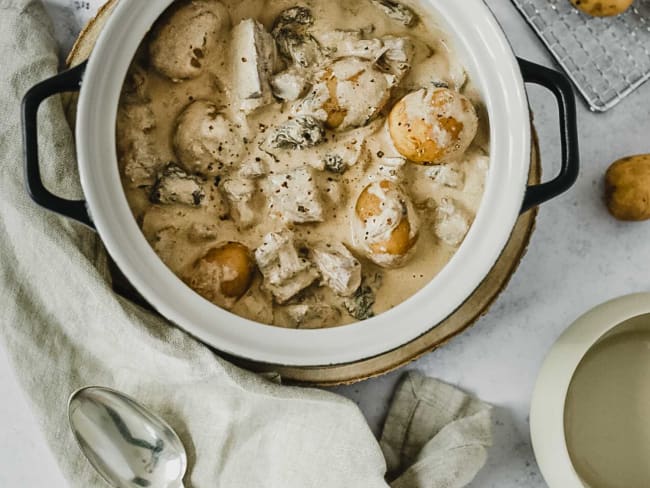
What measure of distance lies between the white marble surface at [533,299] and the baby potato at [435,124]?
0.87ft

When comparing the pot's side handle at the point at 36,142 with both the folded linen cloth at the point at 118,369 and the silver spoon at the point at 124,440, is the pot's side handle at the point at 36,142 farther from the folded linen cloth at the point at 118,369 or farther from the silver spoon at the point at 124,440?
the silver spoon at the point at 124,440

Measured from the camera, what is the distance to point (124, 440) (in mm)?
1181

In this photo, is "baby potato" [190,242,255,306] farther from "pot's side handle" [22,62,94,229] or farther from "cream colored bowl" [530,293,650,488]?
"cream colored bowl" [530,293,650,488]

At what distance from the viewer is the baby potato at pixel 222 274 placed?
3.57 feet

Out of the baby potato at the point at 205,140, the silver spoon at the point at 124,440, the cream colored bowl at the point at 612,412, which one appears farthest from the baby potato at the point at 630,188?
the silver spoon at the point at 124,440

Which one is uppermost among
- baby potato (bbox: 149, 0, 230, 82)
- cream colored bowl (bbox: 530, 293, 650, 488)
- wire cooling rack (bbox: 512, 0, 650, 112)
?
baby potato (bbox: 149, 0, 230, 82)

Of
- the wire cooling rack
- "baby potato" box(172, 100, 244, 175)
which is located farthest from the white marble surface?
"baby potato" box(172, 100, 244, 175)

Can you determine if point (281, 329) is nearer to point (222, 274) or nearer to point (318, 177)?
point (222, 274)

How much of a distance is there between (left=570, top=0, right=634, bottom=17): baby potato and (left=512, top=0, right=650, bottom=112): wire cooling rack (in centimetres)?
3

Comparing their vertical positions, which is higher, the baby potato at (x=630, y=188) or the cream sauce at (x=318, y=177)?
the cream sauce at (x=318, y=177)

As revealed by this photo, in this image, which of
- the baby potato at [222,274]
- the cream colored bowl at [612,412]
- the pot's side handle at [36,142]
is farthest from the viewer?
the cream colored bowl at [612,412]

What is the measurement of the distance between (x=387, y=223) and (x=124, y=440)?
0.48 meters

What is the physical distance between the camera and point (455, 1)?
1.09m

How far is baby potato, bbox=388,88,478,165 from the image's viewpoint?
1078 millimetres
